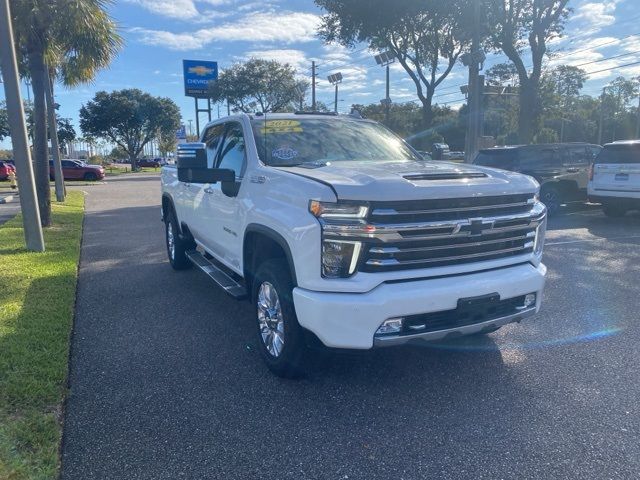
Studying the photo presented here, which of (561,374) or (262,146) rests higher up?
(262,146)

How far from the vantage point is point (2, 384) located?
3.64 metres

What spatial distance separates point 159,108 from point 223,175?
60608 millimetres

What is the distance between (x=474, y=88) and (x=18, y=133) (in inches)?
531

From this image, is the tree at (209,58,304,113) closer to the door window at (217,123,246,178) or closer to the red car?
the red car

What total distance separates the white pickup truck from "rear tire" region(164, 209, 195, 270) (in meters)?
2.67

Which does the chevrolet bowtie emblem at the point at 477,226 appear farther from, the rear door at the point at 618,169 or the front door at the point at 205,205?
the rear door at the point at 618,169

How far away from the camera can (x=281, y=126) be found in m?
4.79

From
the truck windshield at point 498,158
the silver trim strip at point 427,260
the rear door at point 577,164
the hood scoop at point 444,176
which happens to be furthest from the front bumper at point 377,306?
the rear door at point 577,164

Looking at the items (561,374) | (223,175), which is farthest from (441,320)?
(223,175)

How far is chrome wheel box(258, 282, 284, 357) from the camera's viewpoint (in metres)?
3.78

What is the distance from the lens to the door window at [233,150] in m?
4.75

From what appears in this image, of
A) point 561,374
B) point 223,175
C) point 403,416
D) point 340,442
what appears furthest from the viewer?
point 223,175

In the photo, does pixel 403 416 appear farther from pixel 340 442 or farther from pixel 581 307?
pixel 581 307

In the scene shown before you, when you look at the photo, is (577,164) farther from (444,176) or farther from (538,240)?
(444,176)
